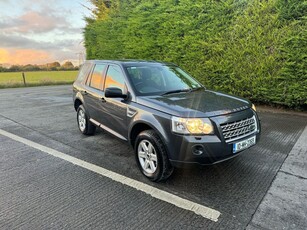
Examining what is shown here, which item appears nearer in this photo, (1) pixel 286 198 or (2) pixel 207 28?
(1) pixel 286 198

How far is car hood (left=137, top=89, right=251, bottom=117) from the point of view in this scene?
2824mm

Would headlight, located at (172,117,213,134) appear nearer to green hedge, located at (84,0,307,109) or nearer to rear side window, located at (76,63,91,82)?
rear side window, located at (76,63,91,82)

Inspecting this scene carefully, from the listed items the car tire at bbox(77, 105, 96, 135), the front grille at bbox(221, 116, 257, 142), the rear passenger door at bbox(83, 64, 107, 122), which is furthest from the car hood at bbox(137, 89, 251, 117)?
the car tire at bbox(77, 105, 96, 135)

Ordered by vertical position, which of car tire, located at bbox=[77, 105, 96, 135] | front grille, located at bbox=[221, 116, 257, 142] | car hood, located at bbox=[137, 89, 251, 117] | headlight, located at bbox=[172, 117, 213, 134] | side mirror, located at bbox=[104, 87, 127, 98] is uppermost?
side mirror, located at bbox=[104, 87, 127, 98]

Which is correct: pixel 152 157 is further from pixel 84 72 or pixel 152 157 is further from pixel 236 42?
pixel 236 42

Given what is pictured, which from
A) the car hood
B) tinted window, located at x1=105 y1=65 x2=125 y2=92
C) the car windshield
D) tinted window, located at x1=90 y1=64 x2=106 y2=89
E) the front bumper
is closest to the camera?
the front bumper

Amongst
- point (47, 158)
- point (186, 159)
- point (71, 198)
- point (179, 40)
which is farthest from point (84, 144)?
point (179, 40)

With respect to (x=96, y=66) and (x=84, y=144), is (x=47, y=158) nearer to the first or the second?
(x=84, y=144)

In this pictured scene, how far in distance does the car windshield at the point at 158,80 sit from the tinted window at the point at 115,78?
0.15m

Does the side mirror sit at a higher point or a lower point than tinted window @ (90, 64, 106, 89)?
lower

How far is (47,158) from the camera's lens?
4.07 metres

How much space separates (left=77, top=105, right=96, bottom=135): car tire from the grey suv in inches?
21.3

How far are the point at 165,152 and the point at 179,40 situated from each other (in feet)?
21.1

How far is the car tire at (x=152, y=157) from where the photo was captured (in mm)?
2982
